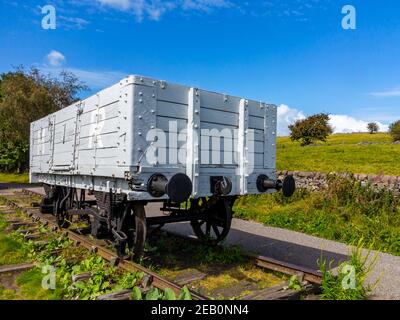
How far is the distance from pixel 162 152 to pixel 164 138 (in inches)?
8.5

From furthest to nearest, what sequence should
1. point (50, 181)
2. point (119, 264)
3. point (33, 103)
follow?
point (33, 103) < point (50, 181) < point (119, 264)

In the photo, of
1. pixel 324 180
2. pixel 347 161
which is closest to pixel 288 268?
pixel 324 180

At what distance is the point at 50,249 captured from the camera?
695cm

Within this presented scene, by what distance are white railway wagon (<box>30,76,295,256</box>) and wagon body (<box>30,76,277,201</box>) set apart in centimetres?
1

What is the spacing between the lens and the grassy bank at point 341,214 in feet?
27.7

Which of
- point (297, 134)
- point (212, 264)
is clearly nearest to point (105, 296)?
point (212, 264)

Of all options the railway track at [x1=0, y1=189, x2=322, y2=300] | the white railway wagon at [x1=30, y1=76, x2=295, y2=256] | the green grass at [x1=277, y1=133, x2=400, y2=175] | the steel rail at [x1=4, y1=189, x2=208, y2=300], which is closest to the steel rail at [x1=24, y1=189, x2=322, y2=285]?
the railway track at [x1=0, y1=189, x2=322, y2=300]

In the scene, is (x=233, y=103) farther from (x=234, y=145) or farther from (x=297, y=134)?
(x=297, y=134)

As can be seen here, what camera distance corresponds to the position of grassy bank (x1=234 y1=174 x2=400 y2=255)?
845 cm

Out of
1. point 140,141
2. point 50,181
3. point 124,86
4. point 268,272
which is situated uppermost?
point 124,86

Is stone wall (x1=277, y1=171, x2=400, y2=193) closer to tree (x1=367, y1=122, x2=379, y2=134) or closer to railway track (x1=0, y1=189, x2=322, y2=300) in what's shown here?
railway track (x1=0, y1=189, x2=322, y2=300)

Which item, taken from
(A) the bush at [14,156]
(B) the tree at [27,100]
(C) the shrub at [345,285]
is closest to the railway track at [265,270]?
(C) the shrub at [345,285]

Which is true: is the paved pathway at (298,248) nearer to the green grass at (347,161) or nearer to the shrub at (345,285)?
the shrub at (345,285)
